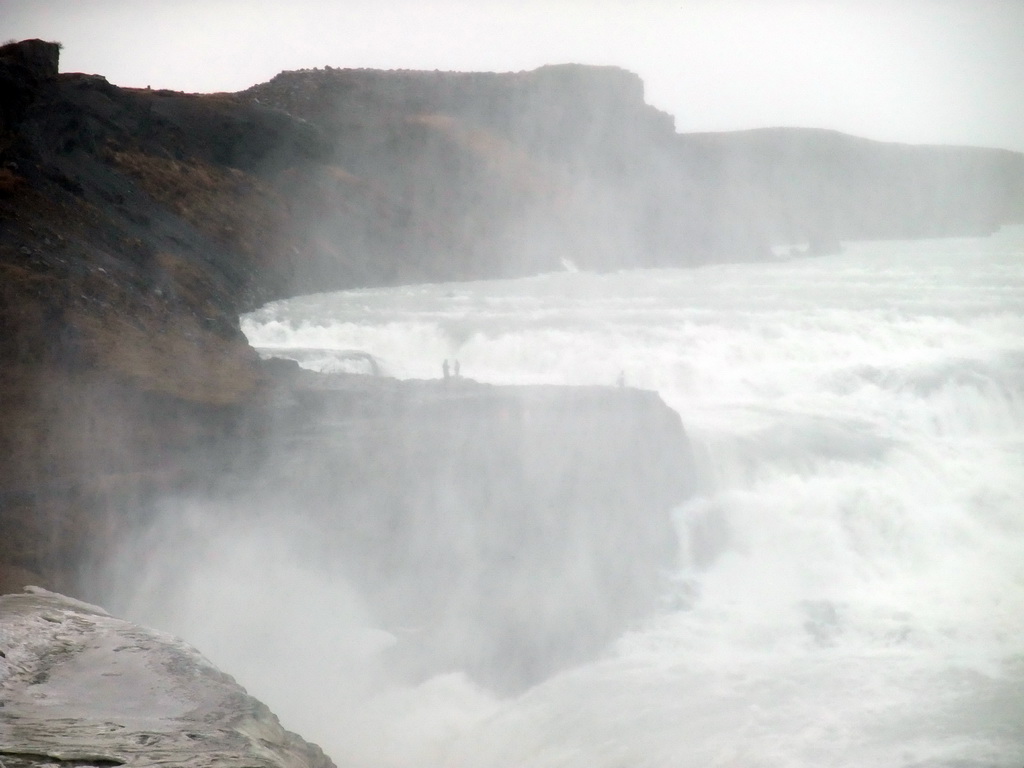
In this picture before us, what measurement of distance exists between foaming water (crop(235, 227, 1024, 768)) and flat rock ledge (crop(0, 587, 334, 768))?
2797mm

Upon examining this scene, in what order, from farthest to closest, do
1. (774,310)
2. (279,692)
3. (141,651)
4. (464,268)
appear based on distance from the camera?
(464,268) → (774,310) → (279,692) → (141,651)

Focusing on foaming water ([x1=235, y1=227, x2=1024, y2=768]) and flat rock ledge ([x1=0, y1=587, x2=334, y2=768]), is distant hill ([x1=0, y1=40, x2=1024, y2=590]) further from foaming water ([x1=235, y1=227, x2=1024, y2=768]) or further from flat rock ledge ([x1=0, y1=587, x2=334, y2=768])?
flat rock ledge ([x1=0, y1=587, x2=334, y2=768])

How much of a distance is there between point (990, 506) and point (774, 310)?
30.3 ft

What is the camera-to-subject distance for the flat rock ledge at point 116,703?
9.89 feet

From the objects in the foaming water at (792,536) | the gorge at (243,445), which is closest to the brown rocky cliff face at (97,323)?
the gorge at (243,445)

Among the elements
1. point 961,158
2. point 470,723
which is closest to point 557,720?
point 470,723

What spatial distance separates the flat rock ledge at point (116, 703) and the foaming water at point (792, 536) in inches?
110

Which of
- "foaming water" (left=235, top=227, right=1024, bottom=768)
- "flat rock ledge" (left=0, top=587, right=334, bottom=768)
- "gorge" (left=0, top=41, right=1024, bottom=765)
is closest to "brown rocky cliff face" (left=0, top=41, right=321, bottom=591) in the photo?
"gorge" (left=0, top=41, right=1024, bottom=765)

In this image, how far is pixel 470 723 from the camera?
6812mm

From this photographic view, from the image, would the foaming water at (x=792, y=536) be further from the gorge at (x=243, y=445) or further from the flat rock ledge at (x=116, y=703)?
the flat rock ledge at (x=116, y=703)

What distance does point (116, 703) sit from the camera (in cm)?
338

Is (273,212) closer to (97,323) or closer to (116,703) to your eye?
(97,323)

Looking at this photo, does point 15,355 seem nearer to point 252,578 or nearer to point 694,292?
point 252,578

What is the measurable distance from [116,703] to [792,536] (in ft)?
26.0
